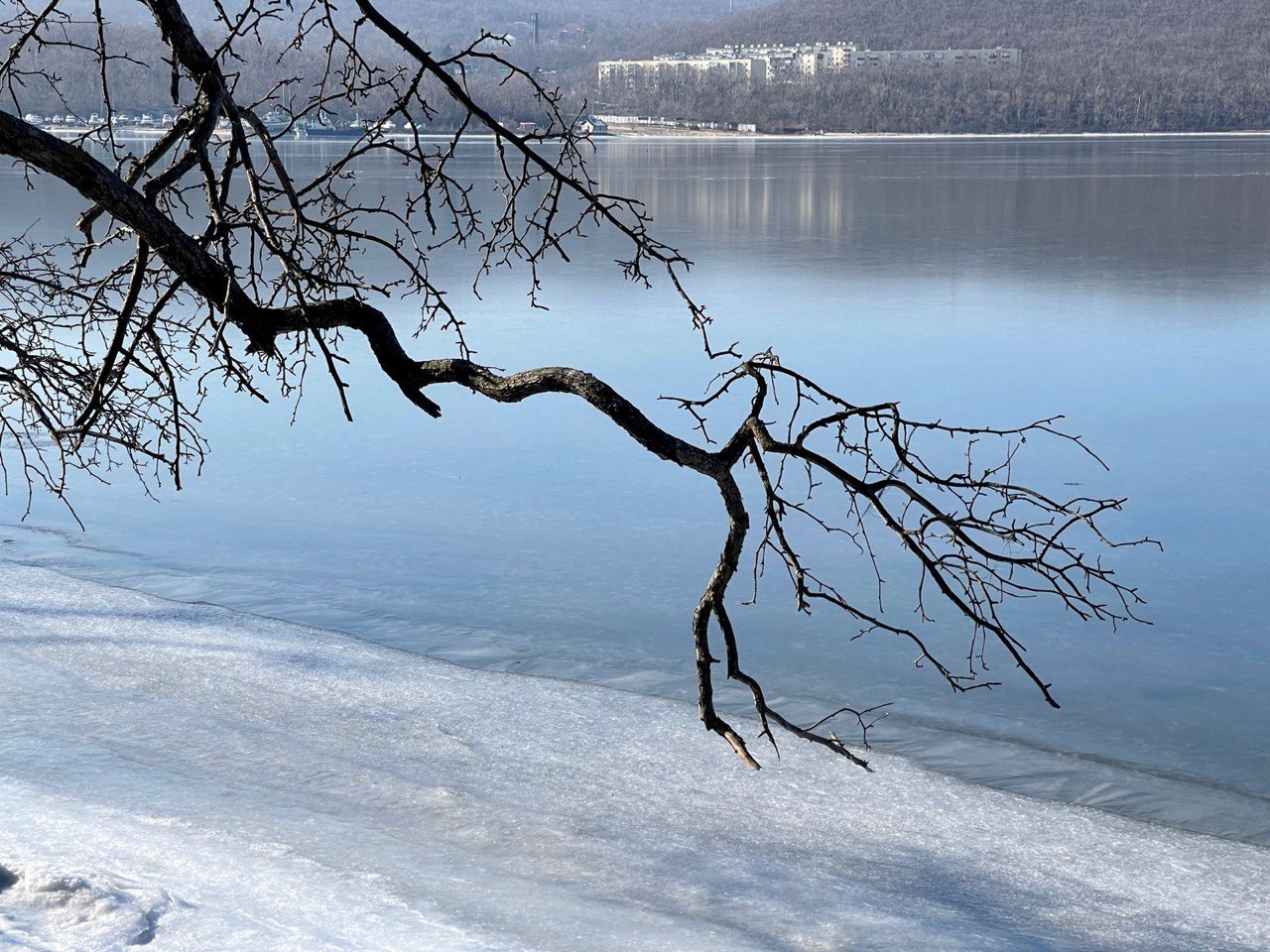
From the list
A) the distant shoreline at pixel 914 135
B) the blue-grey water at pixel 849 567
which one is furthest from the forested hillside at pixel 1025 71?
the blue-grey water at pixel 849 567

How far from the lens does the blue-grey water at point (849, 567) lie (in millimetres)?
5090

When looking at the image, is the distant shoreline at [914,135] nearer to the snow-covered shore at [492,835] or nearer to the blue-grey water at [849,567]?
the blue-grey water at [849,567]

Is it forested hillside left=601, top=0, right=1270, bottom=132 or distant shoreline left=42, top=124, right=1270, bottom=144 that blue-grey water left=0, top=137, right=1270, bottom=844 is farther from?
forested hillside left=601, top=0, right=1270, bottom=132

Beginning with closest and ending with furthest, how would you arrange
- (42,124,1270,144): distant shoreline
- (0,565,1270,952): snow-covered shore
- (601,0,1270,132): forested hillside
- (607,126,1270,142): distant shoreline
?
(0,565,1270,952): snow-covered shore
(42,124,1270,144): distant shoreline
(607,126,1270,142): distant shoreline
(601,0,1270,132): forested hillside

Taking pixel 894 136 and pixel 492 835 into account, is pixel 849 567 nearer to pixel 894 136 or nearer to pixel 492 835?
pixel 492 835

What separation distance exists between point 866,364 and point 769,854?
663 cm

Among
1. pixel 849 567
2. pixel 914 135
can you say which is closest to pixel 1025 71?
pixel 914 135

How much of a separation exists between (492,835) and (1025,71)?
328 feet

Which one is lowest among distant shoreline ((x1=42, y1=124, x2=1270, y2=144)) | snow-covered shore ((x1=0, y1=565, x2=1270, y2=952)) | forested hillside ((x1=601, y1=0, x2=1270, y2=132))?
snow-covered shore ((x1=0, y1=565, x2=1270, y2=952))

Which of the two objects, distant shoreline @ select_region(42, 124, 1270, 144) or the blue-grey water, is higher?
distant shoreline @ select_region(42, 124, 1270, 144)

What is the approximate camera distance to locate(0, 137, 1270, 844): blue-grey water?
509 centimetres

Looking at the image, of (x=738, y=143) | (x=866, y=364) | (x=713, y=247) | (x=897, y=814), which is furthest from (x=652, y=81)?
(x=897, y=814)

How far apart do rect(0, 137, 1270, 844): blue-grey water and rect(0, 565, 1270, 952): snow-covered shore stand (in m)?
0.36

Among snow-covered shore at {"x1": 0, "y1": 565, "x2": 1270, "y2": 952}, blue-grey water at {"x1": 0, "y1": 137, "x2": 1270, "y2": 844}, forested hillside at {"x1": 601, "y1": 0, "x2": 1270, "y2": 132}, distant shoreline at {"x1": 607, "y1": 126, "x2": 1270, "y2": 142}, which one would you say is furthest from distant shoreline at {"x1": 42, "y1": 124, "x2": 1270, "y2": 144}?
snow-covered shore at {"x1": 0, "y1": 565, "x2": 1270, "y2": 952}
